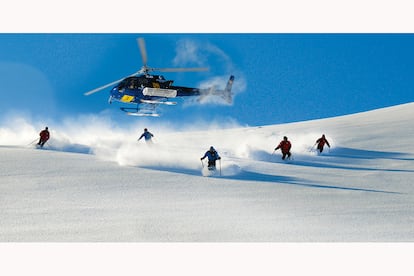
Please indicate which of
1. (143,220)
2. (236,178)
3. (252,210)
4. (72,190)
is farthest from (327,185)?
(72,190)

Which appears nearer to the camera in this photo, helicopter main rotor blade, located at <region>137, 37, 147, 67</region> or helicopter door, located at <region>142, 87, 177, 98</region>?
helicopter main rotor blade, located at <region>137, 37, 147, 67</region>

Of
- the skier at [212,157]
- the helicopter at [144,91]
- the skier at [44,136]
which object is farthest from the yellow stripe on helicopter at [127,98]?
the skier at [212,157]

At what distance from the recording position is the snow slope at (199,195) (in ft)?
25.5

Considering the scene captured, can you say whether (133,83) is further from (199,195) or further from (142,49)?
(199,195)

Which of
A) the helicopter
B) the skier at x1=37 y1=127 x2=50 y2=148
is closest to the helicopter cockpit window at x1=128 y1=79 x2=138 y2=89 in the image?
the helicopter

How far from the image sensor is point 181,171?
1266 cm

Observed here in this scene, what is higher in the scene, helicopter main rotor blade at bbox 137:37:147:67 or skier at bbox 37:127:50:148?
helicopter main rotor blade at bbox 137:37:147:67

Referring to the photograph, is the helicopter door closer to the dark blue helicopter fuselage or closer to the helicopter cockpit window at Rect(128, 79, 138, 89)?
the dark blue helicopter fuselage

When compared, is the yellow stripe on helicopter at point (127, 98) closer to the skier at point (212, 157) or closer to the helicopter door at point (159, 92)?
the helicopter door at point (159, 92)

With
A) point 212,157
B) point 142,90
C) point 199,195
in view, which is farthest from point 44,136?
point 199,195

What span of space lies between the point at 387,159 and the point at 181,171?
268 inches

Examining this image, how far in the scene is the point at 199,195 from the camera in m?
9.92

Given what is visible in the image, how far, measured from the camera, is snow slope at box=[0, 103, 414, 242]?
7.77m

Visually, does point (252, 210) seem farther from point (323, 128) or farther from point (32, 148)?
point (323, 128)
